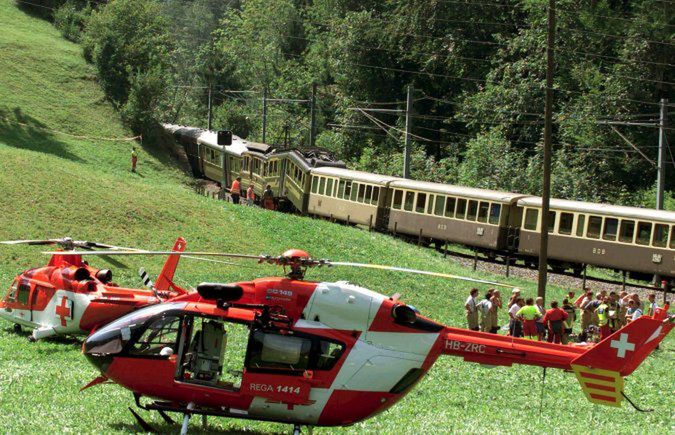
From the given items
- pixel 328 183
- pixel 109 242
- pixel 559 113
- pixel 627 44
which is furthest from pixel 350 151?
pixel 109 242

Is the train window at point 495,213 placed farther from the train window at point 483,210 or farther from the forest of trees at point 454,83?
the forest of trees at point 454,83

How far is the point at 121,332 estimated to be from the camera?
13305mm

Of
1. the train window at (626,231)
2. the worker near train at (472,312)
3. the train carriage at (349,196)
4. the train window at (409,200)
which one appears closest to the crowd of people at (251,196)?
the train carriage at (349,196)

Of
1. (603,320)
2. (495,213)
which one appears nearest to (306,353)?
(603,320)

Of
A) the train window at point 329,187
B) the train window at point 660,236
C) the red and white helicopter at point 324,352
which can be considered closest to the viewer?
the red and white helicopter at point 324,352

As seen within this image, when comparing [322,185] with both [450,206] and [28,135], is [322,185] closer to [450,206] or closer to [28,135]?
[450,206]

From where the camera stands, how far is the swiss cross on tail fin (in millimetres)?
12203

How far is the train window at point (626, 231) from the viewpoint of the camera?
34281mm

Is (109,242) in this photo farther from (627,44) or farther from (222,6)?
(222,6)

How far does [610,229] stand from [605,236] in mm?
306

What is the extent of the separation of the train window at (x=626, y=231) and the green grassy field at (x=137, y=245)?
11.5 ft

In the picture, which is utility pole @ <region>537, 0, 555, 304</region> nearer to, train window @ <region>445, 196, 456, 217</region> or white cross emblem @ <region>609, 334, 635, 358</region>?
train window @ <region>445, 196, 456, 217</region>

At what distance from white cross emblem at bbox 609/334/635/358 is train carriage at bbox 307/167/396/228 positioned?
29116 mm

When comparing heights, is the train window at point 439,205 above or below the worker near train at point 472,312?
above
